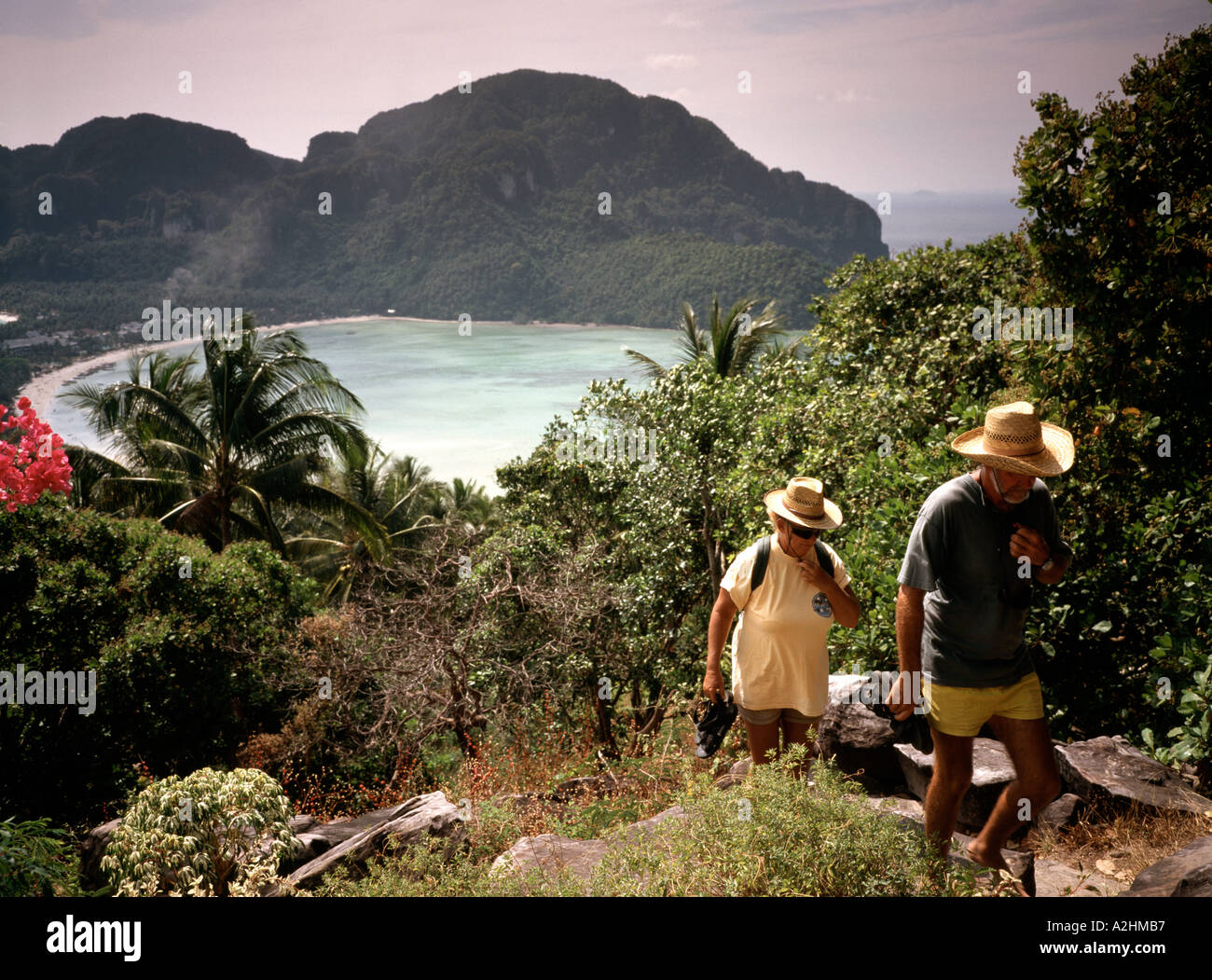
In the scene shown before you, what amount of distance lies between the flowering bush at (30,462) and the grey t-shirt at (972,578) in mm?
6644

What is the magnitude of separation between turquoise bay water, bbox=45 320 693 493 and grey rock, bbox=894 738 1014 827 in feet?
196

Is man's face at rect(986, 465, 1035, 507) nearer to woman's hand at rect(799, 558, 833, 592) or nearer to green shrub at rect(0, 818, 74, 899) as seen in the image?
woman's hand at rect(799, 558, 833, 592)

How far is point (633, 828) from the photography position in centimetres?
410

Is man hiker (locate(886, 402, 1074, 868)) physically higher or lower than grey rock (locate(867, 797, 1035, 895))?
higher

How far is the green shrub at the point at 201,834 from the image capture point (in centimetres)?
498

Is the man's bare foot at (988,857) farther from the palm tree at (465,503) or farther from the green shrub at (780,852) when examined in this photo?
the palm tree at (465,503)

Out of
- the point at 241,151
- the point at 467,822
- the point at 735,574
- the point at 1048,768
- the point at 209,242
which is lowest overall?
the point at 467,822

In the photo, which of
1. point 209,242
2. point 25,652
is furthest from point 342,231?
point 25,652

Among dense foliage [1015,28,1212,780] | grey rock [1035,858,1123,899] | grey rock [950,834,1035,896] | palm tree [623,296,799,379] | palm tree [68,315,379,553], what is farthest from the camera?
palm tree [623,296,799,379]

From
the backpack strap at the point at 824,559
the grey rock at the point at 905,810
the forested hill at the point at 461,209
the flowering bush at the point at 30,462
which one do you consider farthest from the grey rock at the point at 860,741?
the forested hill at the point at 461,209

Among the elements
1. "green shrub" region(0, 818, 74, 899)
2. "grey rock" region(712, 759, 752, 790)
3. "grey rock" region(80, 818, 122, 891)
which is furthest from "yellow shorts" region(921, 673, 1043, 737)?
"grey rock" region(80, 818, 122, 891)

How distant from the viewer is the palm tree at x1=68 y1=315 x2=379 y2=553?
16.1 meters
